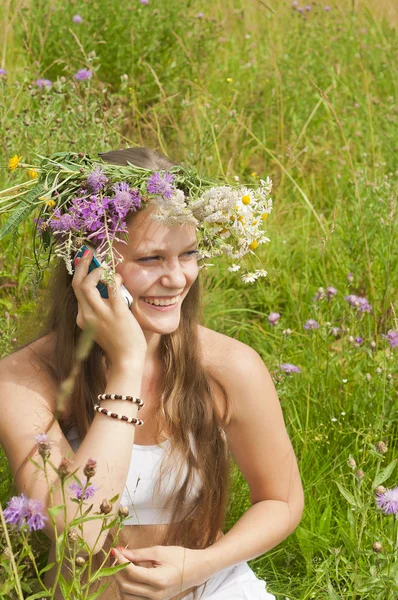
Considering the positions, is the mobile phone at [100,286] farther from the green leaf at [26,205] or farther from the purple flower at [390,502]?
the purple flower at [390,502]

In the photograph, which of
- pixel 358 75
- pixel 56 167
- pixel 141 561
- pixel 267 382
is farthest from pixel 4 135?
pixel 358 75

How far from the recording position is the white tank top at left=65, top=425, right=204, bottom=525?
2410mm

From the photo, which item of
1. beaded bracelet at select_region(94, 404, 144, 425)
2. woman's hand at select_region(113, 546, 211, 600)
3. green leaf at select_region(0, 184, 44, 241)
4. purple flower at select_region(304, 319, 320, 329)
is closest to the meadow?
purple flower at select_region(304, 319, 320, 329)

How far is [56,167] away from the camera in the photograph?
2.21m

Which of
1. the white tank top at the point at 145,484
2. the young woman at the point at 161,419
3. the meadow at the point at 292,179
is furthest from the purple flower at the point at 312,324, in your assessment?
the white tank top at the point at 145,484

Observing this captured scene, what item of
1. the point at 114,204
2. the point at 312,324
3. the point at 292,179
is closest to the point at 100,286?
the point at 114,204

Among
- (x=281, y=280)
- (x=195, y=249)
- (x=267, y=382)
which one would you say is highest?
(x=195, y=249)

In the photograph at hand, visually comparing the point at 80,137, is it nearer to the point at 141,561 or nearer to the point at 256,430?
the point at 256,430

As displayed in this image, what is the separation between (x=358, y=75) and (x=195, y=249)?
3376mm

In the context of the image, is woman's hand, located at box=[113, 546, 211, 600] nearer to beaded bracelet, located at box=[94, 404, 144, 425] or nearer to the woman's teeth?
beaded bracelet, located at box=[94, 404, 144, 425]

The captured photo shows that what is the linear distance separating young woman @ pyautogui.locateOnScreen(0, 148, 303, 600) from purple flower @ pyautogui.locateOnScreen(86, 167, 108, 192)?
0.12 meters

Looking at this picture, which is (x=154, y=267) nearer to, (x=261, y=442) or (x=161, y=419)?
(x=161, y=419)

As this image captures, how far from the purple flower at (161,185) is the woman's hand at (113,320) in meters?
0.22

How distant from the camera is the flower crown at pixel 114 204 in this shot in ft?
6.89
